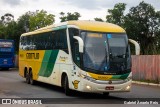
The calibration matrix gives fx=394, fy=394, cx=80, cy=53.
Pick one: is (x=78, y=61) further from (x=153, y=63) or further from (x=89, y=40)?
(x=153, y=63)

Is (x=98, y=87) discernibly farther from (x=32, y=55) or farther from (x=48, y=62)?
(x=32, y=55)

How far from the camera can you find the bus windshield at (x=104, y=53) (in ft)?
49.8

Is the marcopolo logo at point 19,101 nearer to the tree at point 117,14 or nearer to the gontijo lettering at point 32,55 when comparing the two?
the gontijo lettering at point 32,55

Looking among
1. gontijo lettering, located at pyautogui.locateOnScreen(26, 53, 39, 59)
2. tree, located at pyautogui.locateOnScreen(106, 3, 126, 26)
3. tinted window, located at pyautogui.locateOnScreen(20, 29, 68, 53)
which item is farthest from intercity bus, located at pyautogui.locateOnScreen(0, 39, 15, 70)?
tree, located at pyautogui.locateOnScreen(106, 3, 126, 26)

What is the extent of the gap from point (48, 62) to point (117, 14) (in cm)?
4449

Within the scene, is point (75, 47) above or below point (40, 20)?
below

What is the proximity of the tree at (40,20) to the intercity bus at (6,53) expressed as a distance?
Result: 22508 mm

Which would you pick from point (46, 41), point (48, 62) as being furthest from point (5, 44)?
point (48, 62)

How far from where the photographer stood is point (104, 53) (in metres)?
15.3

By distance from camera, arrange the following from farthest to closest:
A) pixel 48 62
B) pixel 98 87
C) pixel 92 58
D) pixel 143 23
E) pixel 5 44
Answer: pixel 143 23, pixel 5 44, pixel 48 62, pixel 92 58, pixel 98 87

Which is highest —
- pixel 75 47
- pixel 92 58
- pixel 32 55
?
pixel 75 47

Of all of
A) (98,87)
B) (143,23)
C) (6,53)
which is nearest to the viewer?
(98,87)

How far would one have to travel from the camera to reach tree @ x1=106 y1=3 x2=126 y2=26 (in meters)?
62.8

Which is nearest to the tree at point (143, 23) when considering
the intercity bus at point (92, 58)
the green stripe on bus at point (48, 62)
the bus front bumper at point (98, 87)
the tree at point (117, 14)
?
the tree at point (117, 14)
